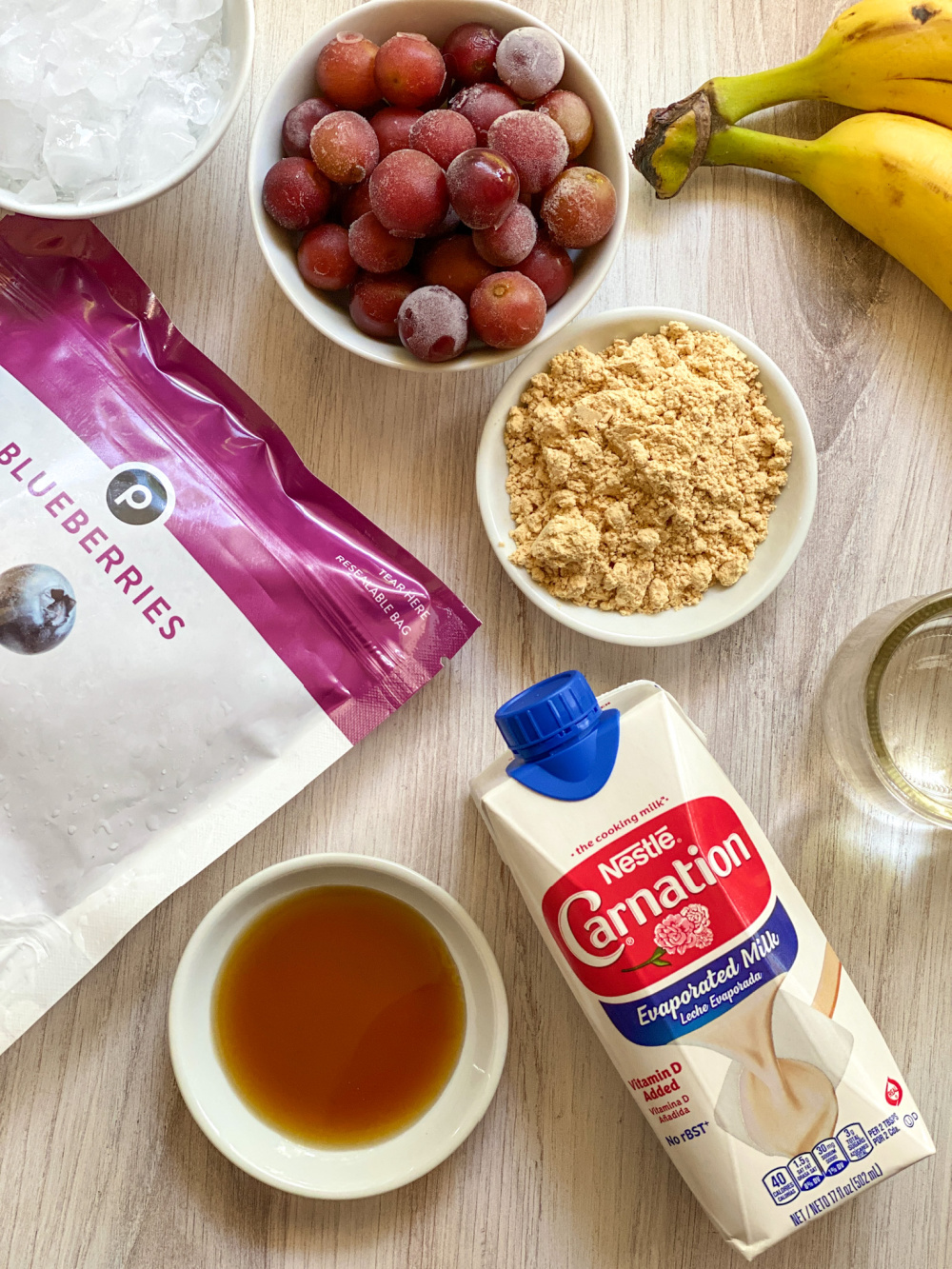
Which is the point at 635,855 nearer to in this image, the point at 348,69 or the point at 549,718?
the point at 549,718

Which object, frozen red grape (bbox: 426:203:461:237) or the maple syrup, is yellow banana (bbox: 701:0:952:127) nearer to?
frozen red grape (bbox: 426:203:461:237)

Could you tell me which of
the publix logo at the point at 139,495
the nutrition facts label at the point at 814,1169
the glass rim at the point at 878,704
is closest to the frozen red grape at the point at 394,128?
the publix logo at the point at 139,495

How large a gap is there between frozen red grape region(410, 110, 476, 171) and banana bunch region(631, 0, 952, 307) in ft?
0.71

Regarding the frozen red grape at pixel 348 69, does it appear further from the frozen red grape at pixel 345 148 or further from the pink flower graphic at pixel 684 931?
the pink flower graphic at pixel 684 931

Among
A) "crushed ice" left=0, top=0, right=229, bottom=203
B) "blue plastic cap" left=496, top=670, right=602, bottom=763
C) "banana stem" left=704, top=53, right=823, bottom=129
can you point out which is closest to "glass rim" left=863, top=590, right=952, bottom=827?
"blue plastic cap" left=496, top=670, right=602, bottom=763

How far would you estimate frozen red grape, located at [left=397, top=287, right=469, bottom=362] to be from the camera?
708 mm

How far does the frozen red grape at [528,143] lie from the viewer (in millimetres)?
688

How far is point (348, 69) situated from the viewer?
0.73 m

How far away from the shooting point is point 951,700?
84cm

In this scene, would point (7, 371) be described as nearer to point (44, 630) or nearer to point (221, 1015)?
Answer: point (44, 630)

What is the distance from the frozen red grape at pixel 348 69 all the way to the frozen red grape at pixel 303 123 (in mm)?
15

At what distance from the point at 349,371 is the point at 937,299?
57 centimetres

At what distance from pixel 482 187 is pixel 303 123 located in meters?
0.19

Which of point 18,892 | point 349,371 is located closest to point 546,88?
point 349,371
